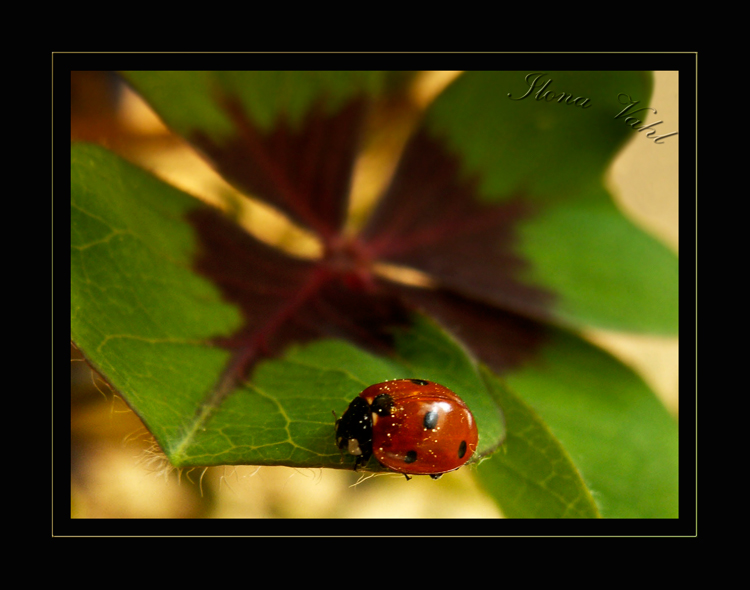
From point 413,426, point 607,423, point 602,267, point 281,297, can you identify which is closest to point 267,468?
point 281,297

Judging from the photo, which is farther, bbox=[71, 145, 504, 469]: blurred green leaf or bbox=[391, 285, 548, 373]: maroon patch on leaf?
bbox=[391, 285, 548, 373]: maroon patch on leaf

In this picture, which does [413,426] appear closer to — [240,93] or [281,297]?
[281,297]

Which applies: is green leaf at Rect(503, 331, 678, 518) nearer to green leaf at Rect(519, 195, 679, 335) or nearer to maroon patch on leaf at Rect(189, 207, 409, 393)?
green leaf at Rect(519, 195, 679, 335)

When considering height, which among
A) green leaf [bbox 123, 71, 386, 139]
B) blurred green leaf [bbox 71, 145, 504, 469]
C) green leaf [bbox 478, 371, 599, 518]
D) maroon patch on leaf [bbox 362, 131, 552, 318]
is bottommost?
green leaf [bbox 478, 371, 599, 518]
